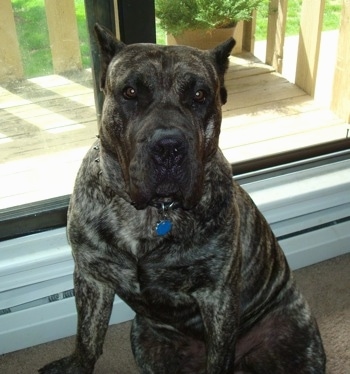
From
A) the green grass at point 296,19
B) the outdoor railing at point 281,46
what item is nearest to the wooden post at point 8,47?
the outdoor railing at point 281,46

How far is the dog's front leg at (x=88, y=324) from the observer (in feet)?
6.04

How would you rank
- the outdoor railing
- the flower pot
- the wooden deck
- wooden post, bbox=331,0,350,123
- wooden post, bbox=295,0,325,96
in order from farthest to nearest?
wooden post, bbox=295,0,325,96
wooden post, bbox=331,0,350,123
the flower pot
the wooden deck
the outdoor railing

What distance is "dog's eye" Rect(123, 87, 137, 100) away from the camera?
4.87 feet

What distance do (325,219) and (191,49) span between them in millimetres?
1167

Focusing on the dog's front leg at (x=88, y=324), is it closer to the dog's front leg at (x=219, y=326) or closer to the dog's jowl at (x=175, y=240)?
the dog's jowl at (x=175, y=240)

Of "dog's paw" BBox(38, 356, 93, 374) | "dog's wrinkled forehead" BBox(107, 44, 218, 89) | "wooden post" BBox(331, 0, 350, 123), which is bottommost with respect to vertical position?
"dog's paw" BBox(38, 356, 93, 374)

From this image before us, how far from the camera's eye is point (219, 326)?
Result: 1.70 m

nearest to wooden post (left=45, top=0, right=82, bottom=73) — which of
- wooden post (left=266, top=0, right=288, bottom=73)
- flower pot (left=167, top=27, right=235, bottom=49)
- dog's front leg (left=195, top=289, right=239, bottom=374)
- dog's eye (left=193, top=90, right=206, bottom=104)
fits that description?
flower pot (left=167, top=27, right=235, bottom=49)

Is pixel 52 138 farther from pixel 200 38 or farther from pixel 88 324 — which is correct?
pixel 200 38

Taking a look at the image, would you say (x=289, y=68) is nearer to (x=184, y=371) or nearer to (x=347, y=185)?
(x=347, y=185)

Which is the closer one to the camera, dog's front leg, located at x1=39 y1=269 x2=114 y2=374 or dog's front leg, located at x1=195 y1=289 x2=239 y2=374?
dog's front leg, located at x1=195 y1=289 x2=239 y2=374

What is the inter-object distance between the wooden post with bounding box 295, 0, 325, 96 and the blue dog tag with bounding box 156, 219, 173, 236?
1.76 m

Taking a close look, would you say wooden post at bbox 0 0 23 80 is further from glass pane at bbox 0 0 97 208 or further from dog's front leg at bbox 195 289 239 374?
dog's front leg at bbox 195 289 239 374

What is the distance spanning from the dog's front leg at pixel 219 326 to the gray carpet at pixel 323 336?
48 centimetres
